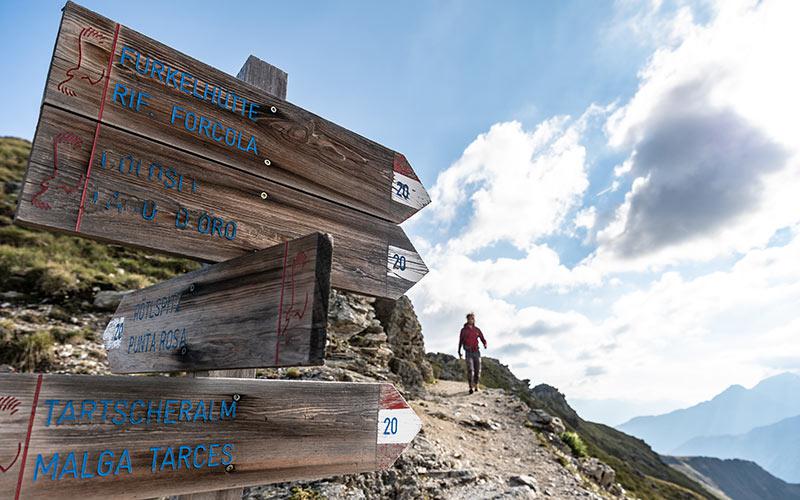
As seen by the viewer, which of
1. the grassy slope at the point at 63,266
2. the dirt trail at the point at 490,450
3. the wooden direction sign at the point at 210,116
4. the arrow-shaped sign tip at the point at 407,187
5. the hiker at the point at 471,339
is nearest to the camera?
the wooden direction sign at the point at 210,116

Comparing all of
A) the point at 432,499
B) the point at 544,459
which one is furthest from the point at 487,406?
the point at 432,499

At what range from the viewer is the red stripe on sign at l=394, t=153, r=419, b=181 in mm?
3287

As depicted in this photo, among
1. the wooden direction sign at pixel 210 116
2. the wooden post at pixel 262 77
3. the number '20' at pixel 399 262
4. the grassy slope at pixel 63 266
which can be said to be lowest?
the number '20' at pixel 399 262

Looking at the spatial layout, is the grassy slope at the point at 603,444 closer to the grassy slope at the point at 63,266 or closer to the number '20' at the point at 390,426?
the grassy slope at the point at 63,266

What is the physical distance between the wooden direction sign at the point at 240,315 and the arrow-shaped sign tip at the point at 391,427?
3.67 ft

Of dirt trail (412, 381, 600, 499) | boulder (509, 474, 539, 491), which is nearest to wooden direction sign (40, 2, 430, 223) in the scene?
dirt trail (412, 381, 600, 499)

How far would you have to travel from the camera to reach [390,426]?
2705 millimetres

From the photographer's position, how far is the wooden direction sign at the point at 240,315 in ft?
5.62

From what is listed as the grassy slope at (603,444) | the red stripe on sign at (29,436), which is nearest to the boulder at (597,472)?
the grassy slope at (603,444)

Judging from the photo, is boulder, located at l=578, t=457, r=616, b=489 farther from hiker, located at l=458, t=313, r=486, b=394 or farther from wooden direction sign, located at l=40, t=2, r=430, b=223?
wooden direction sign, located at l=40, t=2, r=430, b=223

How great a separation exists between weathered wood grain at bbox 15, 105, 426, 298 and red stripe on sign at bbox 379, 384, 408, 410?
617mm

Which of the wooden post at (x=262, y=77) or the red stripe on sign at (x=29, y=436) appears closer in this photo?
the red stripe on sign at (x=29, y=436)

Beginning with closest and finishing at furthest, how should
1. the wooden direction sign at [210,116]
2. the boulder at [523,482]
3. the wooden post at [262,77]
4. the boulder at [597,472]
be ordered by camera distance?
1. the wooden direction sign at [210,116]
2. the wooden post at [262,77]
3. the boulder at [523,482]
4. the boulder at [597,472]

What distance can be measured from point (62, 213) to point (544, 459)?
1350 cm
